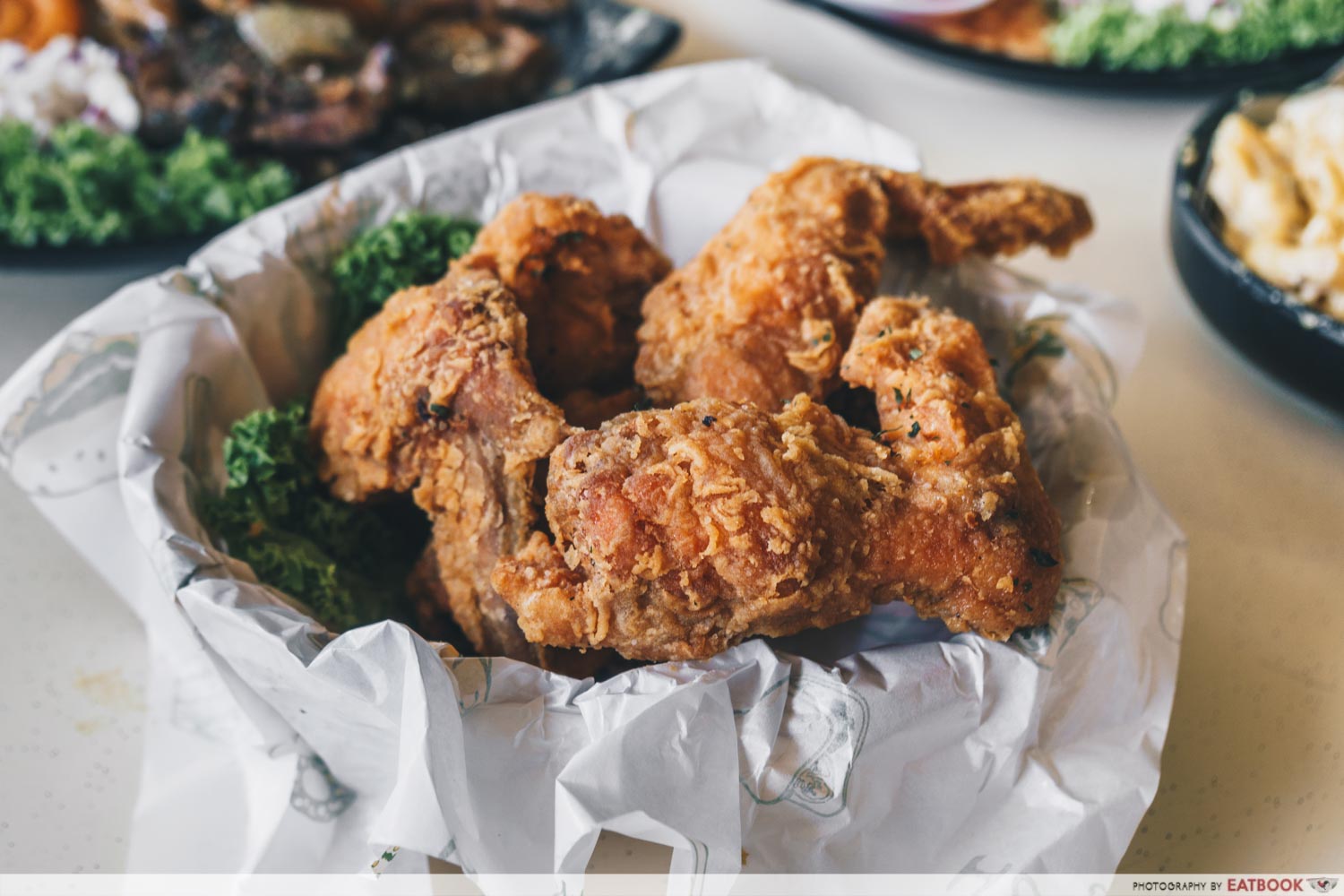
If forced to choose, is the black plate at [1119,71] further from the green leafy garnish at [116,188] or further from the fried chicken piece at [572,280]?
the green leafy garnish at [116,188]

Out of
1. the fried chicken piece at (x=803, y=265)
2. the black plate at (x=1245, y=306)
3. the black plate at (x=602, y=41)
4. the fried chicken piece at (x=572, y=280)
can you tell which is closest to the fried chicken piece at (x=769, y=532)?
the fried chicken piece at (x=803, y=265)

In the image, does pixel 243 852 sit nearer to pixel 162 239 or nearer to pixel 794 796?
pixel 794 796

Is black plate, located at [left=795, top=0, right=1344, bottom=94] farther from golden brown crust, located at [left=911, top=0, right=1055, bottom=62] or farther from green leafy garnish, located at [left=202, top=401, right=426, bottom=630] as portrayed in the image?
green leafy garnish, located at [left=202, top=401, right=426, bottom=630]

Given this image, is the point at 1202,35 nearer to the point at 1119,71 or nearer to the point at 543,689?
the point at 1119,71

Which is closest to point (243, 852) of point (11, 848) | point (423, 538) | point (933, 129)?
point (11, 848)

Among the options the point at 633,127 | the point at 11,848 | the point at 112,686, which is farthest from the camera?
the point at 633,127

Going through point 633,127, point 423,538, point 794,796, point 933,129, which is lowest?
point 423,538

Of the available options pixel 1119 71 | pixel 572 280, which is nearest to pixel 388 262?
pixel 572 280
